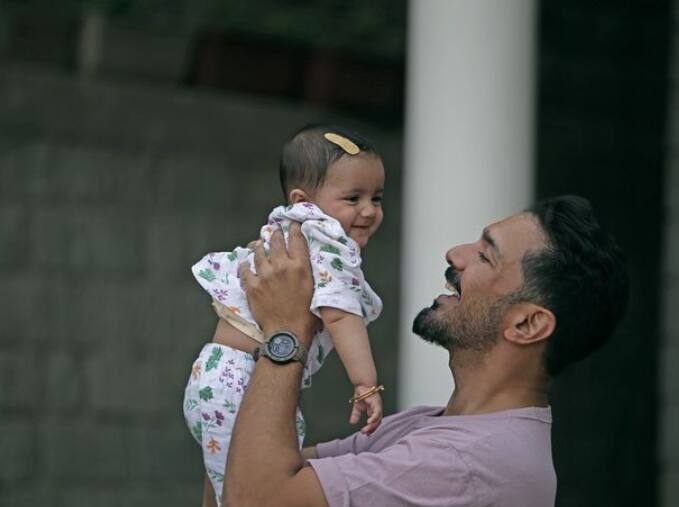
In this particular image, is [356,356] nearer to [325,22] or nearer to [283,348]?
[283,348]

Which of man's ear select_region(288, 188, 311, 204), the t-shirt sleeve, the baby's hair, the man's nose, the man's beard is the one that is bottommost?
the t-shirt sleeve

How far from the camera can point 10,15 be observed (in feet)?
18.4

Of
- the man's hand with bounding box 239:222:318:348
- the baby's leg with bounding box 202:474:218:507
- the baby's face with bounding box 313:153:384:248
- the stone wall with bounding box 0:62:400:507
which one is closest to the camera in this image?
the man's hand with bounding box 239:222:318:348

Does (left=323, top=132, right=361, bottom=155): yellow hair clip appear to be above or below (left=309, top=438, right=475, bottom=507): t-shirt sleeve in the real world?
above

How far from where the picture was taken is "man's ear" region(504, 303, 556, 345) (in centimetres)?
298

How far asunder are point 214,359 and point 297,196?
1.22 ft

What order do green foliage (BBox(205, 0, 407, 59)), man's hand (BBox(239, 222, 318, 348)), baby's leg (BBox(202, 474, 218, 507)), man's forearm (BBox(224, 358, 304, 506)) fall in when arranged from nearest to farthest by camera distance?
man's forearm (BBox(224, 358, 304, 506)), man's hand (BBox(239, 222, 318, 348)), baby's leg (BBox(202, 474, 218, 507)), green foliage (BBox(205, 0, 407, 59))

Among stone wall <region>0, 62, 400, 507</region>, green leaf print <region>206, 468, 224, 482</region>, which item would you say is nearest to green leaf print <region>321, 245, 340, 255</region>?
green leaf print <region>206, 468, 224, 482</region>

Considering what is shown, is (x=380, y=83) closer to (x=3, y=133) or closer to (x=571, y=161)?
(x=571, y=161)

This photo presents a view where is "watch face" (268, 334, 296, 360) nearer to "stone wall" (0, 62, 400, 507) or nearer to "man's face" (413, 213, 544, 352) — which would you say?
"man's face" (413, 213, 544, 352)

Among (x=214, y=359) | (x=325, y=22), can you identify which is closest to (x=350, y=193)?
(x=214, y=359)

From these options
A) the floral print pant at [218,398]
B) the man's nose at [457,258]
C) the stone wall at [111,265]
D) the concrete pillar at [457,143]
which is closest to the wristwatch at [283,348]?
the floral print pant at [218,398]

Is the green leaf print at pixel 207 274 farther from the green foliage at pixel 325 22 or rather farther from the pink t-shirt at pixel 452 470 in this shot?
the green foliage at pixel 325 22

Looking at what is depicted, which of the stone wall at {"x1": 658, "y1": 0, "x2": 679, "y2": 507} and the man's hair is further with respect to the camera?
the stone wall at {"x1": 658, "y1": 0, "x2": 679, "y2": 507}
